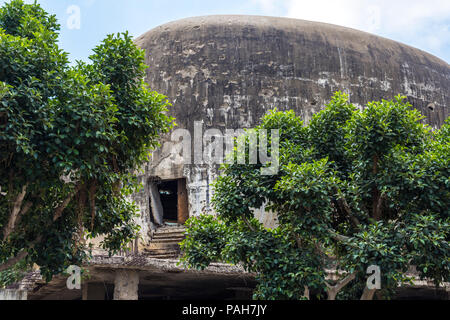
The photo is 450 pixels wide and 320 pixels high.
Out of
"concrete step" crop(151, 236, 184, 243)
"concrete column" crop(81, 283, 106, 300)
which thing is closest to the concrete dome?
"concrete step" crop(151, 236, 184, 243)

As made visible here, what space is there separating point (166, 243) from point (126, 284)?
2.30 metres

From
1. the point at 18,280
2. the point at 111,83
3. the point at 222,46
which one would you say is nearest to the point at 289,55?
the point at 222,46

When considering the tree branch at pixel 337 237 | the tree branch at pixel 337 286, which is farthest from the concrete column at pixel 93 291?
the tree branch at pixel 337 237

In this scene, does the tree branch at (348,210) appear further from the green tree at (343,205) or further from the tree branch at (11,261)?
the tree branch at (11,261)

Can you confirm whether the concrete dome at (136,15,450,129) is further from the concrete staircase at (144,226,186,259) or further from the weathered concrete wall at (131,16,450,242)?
the concrete staircase at (144,226,186,259)

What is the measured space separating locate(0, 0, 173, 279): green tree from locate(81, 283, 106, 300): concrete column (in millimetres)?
5175

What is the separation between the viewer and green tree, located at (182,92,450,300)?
23.2ft

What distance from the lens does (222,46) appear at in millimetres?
14188

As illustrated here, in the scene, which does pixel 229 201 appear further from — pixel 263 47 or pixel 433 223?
pixel 263 47

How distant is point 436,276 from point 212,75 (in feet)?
27.1

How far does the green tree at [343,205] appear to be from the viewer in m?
7.07

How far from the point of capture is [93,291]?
41.4 feet

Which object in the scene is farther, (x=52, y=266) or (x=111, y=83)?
(x=111, y=83)

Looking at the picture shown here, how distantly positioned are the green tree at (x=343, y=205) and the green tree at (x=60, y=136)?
5.60ft
